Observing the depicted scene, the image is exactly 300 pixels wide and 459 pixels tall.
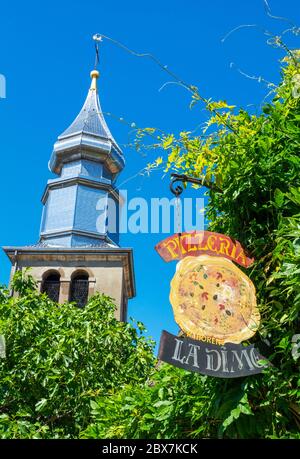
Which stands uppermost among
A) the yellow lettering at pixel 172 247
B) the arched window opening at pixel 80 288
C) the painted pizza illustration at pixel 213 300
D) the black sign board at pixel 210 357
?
the arched window opening at pixel 80 288

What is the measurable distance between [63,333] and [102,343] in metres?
1.51

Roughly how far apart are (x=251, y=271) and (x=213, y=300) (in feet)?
2.04

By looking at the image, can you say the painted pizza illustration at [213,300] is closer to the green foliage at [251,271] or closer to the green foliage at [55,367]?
the green foliage at [251,271]

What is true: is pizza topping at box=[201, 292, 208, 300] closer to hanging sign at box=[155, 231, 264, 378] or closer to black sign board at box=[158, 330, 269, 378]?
hanging sign at box=[155, 231, 264, 378]

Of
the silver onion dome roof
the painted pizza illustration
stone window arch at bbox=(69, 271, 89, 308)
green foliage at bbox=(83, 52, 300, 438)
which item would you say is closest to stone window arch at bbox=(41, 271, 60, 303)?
stone window arch at bbox=(69, 271, 89, 308)

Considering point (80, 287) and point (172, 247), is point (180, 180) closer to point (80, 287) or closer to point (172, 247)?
point (172, 247)

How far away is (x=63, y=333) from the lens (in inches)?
540

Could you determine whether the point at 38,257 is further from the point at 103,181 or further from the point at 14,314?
the point at 14,314

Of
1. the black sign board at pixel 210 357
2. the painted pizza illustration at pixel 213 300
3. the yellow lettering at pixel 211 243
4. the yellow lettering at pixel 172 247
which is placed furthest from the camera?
the yellow lettering at pixel 211 243

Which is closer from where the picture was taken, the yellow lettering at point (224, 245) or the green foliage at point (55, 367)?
the yellow lettering at point (224, 245)

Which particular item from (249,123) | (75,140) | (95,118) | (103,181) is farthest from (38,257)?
(249,123)

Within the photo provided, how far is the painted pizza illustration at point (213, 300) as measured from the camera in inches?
212

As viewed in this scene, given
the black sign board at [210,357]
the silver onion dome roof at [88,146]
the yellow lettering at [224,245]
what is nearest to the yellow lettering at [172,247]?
the yellow lettering at [224,245]

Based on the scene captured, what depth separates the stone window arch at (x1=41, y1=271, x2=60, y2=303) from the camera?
32562 mm
